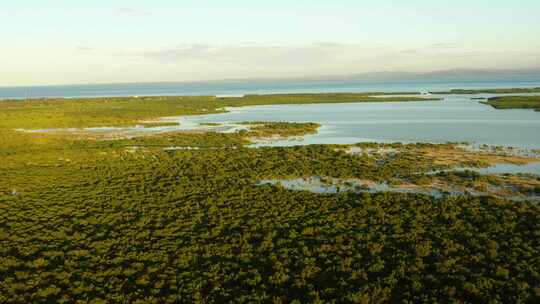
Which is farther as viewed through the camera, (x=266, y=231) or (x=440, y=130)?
(x=440, y=130)

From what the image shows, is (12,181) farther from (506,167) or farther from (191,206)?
(506,167)

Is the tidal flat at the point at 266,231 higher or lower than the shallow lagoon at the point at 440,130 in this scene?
lower

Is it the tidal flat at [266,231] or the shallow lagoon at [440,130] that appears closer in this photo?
the tidal flat at [266,231]

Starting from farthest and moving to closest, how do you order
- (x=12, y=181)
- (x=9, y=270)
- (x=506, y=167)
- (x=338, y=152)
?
(x=338, y=152) → (x=506, y=167) → (x=12, y=181) → (x=9, y=270)

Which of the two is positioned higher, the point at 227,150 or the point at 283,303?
the point at 227,150

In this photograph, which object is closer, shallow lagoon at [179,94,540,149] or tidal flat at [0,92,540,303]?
tidal flat at [0,92,540,303]

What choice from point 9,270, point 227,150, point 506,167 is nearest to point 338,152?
point 227,150

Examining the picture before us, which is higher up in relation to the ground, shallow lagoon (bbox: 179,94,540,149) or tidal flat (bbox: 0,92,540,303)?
shallow lagoon (bbox: 179,94,540,149)

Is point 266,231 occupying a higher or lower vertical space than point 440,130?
lower
